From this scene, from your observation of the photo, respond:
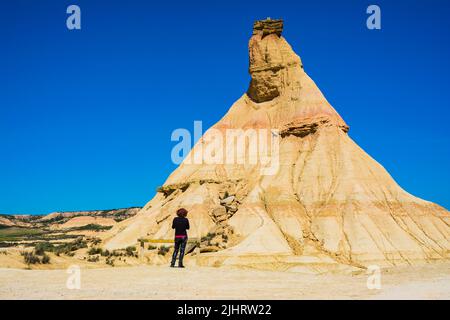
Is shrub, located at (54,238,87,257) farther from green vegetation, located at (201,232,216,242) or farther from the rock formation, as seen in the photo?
green vegetation, located at (201,232,216,242)

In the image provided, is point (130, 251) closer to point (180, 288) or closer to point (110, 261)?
point (110, 261)

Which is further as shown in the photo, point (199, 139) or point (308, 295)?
point (199, 139)

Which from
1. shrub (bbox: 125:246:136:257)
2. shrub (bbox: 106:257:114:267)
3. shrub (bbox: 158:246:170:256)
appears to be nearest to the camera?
shrub (bbox: 106:257:114:267)

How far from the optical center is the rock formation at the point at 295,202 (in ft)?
98.7

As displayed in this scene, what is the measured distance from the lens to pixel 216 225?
113ft

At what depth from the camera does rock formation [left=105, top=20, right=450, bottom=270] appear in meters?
30.1

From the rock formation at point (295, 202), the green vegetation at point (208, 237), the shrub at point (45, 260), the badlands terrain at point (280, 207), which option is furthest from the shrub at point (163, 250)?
the shrub at point (45, 260)

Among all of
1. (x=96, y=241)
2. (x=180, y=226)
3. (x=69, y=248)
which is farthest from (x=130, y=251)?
(x=180, y=226)

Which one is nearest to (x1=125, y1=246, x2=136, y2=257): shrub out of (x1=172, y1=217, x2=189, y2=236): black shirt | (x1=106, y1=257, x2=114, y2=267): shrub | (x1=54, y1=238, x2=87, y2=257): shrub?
(x1=106, y1=257, x2=114, y2=267): shrub

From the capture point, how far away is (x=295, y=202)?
113 feet

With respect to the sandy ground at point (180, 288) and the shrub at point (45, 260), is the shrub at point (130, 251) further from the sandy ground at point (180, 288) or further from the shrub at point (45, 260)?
the sandy ground at point (180, 288)

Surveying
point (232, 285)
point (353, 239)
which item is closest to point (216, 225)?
point (353, 239)

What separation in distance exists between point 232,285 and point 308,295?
2288 mm
